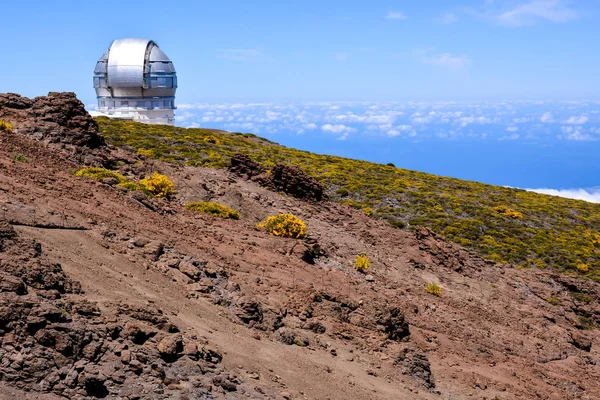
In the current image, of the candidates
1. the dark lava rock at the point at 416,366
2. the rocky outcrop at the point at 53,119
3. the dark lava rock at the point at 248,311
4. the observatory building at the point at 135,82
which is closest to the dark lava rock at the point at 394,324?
the dark lava rock at the point at 416,366

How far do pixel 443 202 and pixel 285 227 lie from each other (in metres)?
20.7

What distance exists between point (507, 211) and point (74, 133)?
1036 inches

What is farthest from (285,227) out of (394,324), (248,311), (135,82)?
(135,82)

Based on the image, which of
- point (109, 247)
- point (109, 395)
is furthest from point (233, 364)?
point (109, 247)

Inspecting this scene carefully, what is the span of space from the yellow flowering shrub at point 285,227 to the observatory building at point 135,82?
119 ft

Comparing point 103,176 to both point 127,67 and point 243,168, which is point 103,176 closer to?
point 243,168

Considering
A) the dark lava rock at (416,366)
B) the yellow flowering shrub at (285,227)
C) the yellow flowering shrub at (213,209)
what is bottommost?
the dark lava rock at (416,366)

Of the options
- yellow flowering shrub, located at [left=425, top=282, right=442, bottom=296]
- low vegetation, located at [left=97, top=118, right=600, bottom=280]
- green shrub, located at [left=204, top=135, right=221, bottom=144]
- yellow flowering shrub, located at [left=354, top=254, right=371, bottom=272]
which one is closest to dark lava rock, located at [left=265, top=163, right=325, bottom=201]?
low vegetation, located at [left=97, top=118, right=600, bottom=280]

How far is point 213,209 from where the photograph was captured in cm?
2233

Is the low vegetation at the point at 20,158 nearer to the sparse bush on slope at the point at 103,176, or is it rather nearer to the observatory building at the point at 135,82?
the sparse bush on slope at the point at 103,176

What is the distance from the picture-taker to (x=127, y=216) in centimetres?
1702

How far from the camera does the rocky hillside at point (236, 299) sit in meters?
9.74

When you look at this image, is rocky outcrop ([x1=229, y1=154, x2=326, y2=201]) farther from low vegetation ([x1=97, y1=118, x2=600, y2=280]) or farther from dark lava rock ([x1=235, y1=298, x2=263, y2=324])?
dark lava rock ([x1=235, y1=298, x2=263, y2=324])

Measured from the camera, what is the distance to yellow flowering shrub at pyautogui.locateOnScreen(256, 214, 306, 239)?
21.5 meters
